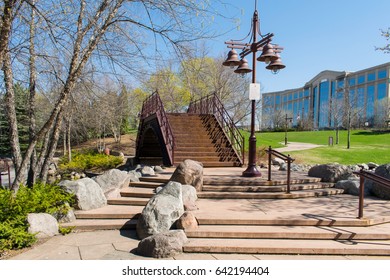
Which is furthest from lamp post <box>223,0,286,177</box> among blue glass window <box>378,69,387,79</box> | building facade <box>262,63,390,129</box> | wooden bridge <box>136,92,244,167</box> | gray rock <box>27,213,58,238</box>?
blue glass window <box>378,69,387,79</box>

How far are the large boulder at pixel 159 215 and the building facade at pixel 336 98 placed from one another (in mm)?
50117

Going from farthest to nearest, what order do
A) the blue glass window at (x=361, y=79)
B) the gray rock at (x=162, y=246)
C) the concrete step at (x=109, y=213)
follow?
the blue glass window at (x=361, y=79)
the concrete step at (x=109, y=213)
the gray rock at (x=162, y=246)

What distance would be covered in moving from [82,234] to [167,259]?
214 centimetres

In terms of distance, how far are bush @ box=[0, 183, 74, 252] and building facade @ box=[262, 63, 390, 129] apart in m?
50.9

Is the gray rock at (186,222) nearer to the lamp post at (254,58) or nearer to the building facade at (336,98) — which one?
the lamp post at (254,58)

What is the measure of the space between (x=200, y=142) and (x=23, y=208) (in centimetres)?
950

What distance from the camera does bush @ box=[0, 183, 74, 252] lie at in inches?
212

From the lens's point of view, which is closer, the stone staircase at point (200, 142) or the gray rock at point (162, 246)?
the gray rock at point (162, 246)

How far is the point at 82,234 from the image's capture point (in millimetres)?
6129

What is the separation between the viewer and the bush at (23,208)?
5375mm

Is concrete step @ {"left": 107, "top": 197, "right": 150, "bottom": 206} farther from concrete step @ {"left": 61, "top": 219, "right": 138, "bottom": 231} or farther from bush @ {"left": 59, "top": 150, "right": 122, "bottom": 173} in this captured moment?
bush @ {"left": 59, "top": 150, "right": 122, "bottom": 173}

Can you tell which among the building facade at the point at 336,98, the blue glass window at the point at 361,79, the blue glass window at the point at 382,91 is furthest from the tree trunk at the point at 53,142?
the blue glass window at the point at 361,79
